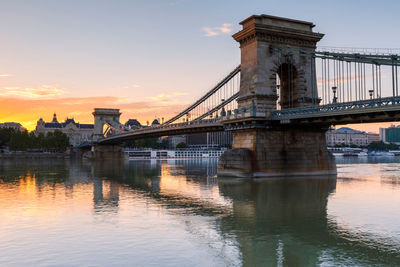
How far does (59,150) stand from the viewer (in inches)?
6393

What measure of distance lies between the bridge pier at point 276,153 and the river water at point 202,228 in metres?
9.48

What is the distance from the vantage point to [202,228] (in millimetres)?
18594

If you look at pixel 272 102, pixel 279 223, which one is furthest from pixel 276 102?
pixel 279 223

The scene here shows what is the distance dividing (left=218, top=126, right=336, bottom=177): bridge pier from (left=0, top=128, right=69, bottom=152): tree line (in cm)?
11806

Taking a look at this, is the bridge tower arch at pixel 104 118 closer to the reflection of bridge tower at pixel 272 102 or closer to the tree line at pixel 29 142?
the tree line at pixel 29 142

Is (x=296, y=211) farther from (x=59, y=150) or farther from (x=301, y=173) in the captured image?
(x=59, y=150)

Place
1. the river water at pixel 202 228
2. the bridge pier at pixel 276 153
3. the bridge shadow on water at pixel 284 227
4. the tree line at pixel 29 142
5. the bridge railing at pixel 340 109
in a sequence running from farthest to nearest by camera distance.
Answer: the tree line at pixel 29 142 < the bridge pier at pixel 276 153 < the bridge railing at pixel 340 109 < the bridge shadow on water at pixel 284 227 < the river water at pixel 202 228

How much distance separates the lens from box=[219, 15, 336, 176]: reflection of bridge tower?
136ft

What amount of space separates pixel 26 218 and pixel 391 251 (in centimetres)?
1661

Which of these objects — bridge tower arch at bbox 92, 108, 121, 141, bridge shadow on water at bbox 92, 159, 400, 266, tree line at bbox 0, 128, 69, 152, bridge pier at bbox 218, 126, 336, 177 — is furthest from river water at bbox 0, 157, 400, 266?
tree line at bbox 0, 128, 69, 152

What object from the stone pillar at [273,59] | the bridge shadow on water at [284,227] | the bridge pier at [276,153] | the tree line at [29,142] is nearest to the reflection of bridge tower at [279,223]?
the bridge shadow on water at [284,227]

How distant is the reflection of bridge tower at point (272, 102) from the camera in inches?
1630

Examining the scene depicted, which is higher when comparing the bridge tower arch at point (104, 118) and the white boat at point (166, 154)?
the bridge tower arch at point (104, 118)

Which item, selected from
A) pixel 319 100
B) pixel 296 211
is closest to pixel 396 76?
pixel 319 100
